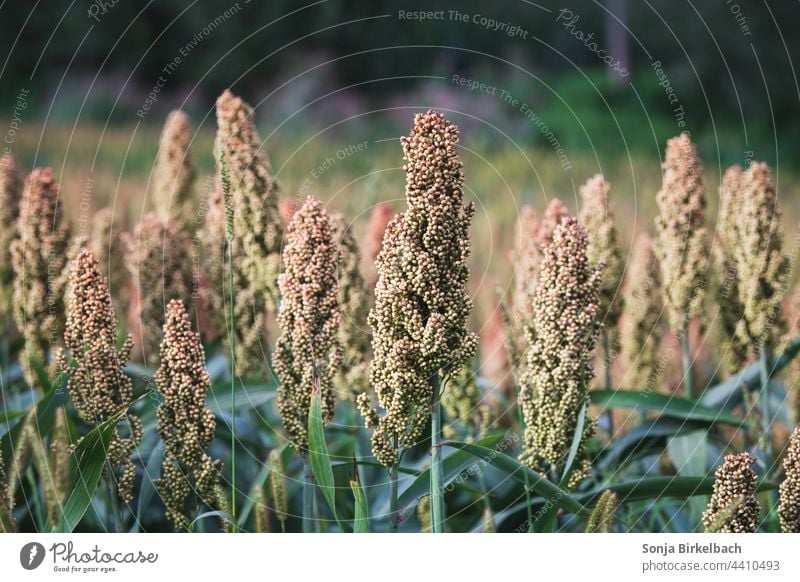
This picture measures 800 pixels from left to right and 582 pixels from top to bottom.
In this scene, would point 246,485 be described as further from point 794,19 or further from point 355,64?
point 355,64

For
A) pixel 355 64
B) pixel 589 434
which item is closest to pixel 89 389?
pixel 589 434

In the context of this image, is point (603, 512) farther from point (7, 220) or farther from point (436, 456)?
point (7, 220)

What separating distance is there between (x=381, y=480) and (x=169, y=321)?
0.99m

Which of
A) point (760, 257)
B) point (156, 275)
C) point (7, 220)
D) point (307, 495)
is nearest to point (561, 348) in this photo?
point (307, 495)

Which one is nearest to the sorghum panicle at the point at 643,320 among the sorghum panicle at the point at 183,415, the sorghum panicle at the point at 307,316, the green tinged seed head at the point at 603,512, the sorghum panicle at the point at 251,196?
the green tinged seed head at the point at 603,512

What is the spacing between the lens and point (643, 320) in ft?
10.2

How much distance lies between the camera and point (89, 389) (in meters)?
2.21

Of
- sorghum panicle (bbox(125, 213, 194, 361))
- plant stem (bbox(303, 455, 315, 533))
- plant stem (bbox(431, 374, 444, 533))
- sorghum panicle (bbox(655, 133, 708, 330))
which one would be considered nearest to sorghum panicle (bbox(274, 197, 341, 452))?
plant stem (bbox(303, 455, 315, 533))

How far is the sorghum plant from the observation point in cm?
270

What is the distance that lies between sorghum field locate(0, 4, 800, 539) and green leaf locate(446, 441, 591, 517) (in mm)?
11

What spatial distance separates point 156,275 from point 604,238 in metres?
1.28

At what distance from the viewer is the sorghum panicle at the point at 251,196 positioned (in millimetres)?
2611

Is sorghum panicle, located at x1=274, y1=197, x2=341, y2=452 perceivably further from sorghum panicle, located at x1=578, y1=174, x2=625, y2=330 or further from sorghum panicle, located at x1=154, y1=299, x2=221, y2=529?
sorghum panicle, located at x1=578, y1=174, x2=625, y2=330
